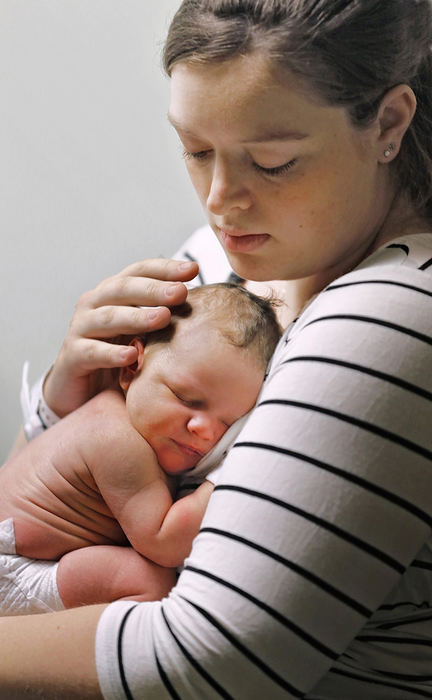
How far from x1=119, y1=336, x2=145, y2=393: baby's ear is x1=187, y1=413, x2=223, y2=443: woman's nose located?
0.50 feet

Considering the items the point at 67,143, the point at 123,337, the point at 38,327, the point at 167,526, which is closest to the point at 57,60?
the point at 67,143

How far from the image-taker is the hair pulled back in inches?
36.7

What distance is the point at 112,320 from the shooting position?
4.34 ft

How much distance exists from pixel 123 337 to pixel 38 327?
Result: 33.7 inches

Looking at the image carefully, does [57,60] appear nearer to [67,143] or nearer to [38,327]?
[67,143]

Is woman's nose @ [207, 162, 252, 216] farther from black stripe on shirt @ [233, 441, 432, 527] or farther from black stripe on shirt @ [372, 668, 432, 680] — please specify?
black stripe on shirt @ [372, 668, 432, 680]

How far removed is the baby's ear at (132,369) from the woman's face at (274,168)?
26 centimetres

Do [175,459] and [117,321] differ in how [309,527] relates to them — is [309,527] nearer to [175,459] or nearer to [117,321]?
[175,459]

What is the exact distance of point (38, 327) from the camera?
2.18m

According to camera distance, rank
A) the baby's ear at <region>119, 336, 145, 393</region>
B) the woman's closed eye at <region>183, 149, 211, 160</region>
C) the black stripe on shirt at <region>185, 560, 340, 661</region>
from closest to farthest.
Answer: the black stripe on shirt at <region>185, 560, 340, 661</region>, the woman's closed eye at <region>183, 149, 211, 160</region>, the baby's ear at <region>119, 336, 145, 393</region>

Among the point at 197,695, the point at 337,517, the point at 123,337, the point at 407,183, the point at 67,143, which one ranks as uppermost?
the point at 67,143

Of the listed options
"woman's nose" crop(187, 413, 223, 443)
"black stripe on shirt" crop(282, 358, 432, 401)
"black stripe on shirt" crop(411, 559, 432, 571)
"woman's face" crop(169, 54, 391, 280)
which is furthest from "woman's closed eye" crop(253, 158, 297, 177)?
"black stripe on shirt" crop(411, 559, 432, 571)

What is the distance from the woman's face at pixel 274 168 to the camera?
95cm

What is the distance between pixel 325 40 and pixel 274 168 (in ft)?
0.52
